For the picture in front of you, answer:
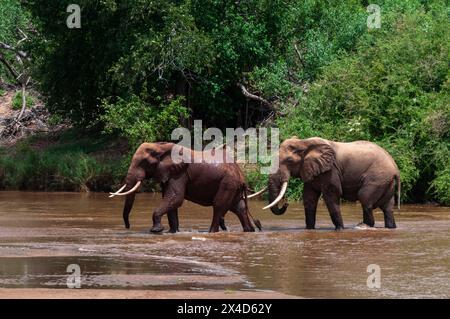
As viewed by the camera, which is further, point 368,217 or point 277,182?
point 368,217

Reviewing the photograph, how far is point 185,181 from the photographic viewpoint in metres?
20.2

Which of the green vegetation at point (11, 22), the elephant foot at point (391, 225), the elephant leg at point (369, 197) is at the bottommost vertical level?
the elephant foot at point (391, 225)

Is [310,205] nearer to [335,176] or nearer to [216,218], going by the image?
[335,176]

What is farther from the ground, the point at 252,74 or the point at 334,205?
the point at 252,74

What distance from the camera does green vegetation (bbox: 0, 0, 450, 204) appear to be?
89.7 ft

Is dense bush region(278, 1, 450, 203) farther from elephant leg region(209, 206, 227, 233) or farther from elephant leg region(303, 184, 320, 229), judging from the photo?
elephant leg region(209, 206, 227, 233)

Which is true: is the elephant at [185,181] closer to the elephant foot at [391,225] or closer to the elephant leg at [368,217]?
the elephant leg at [368,217]

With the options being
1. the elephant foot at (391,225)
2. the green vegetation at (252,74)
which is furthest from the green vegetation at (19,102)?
the elephant foot at (391,225)

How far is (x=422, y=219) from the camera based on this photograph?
74.5ft

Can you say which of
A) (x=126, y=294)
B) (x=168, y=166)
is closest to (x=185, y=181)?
(x=168, y=166)

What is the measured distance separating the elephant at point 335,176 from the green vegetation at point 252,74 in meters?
4.28

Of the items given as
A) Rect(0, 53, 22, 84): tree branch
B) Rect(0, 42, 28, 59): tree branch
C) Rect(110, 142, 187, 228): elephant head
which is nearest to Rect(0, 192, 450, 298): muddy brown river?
Rect(110, 142, 187, 228): elephant head

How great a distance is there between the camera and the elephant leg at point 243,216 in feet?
67.2

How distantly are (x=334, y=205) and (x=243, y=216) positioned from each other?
1665 mm
